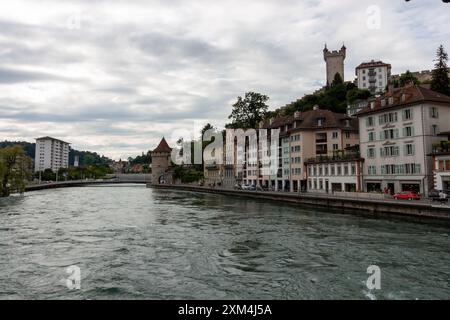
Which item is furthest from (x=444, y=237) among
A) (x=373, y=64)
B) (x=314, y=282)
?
(x=373, y=64)

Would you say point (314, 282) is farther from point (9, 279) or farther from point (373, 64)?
point (373, 64)

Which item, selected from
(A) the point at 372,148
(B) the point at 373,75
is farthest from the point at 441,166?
Answer: (B) the point at 373,75

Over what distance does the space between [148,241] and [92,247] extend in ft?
10.6

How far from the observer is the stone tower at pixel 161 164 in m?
134

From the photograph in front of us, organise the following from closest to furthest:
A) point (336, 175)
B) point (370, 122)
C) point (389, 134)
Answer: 1. point (389, 134)
2. point (370, 122)
3. point (336, 175)

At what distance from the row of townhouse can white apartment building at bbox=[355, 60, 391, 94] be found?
61.8m

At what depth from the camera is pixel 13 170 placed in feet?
215

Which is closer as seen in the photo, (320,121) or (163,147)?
(320,121)

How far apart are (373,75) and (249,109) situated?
61.9 m

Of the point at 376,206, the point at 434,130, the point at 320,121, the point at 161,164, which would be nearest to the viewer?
the point at 376,206

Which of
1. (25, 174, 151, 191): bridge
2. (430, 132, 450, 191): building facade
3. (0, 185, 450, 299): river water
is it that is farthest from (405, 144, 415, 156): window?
(25, 174, 151, 191): bridge

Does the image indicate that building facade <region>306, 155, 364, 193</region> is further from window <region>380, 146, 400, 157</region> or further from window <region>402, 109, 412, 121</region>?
window <region>402, 109, 412, 121</region>

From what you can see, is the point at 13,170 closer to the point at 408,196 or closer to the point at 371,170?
the point at 371,170

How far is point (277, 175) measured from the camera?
72688 millimetres
